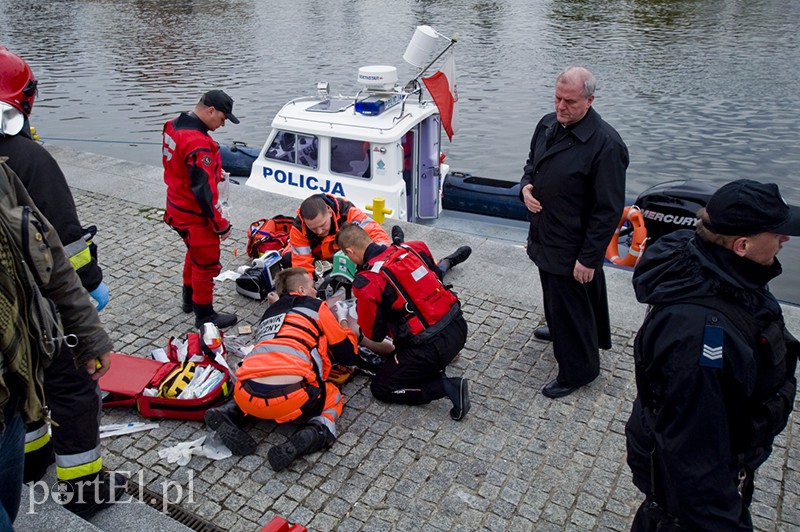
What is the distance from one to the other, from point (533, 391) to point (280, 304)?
195cm

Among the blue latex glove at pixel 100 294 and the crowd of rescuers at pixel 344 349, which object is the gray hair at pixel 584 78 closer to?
the crowd of rescuers at pixel 344 349

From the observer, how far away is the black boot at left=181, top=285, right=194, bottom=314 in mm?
5867

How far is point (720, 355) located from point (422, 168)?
741 centimetres

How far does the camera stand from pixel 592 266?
434 centimetres

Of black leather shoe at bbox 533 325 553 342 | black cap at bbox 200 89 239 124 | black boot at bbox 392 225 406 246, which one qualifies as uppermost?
black cap at bbox 200 89 239 124

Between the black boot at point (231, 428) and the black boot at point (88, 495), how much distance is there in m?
0.70

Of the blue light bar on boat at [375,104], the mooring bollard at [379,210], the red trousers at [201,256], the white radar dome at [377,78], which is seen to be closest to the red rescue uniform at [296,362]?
the red trousers at [201,256]

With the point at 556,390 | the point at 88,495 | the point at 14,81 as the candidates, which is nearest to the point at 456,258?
the point at 556,390

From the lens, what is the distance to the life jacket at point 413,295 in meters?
4.43

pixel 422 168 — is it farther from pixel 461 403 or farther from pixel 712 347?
pixel 712 347

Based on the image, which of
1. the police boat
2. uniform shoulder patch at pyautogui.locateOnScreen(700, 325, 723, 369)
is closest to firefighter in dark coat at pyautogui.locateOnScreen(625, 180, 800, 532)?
uniform shoulder patch at pyautogui.locateOnScreen(700, 325, 723, 369)

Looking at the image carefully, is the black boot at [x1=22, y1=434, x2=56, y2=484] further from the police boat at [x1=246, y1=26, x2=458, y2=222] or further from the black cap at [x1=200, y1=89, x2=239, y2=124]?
the police boat at [x1=246, y1=26, x2=458, y2=222]

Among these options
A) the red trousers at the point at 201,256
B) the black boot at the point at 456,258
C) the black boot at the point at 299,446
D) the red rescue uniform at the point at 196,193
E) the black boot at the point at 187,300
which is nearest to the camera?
the black boot at the point at 299,446

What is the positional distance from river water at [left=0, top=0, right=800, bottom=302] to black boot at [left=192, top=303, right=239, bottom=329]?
8.28 meters
